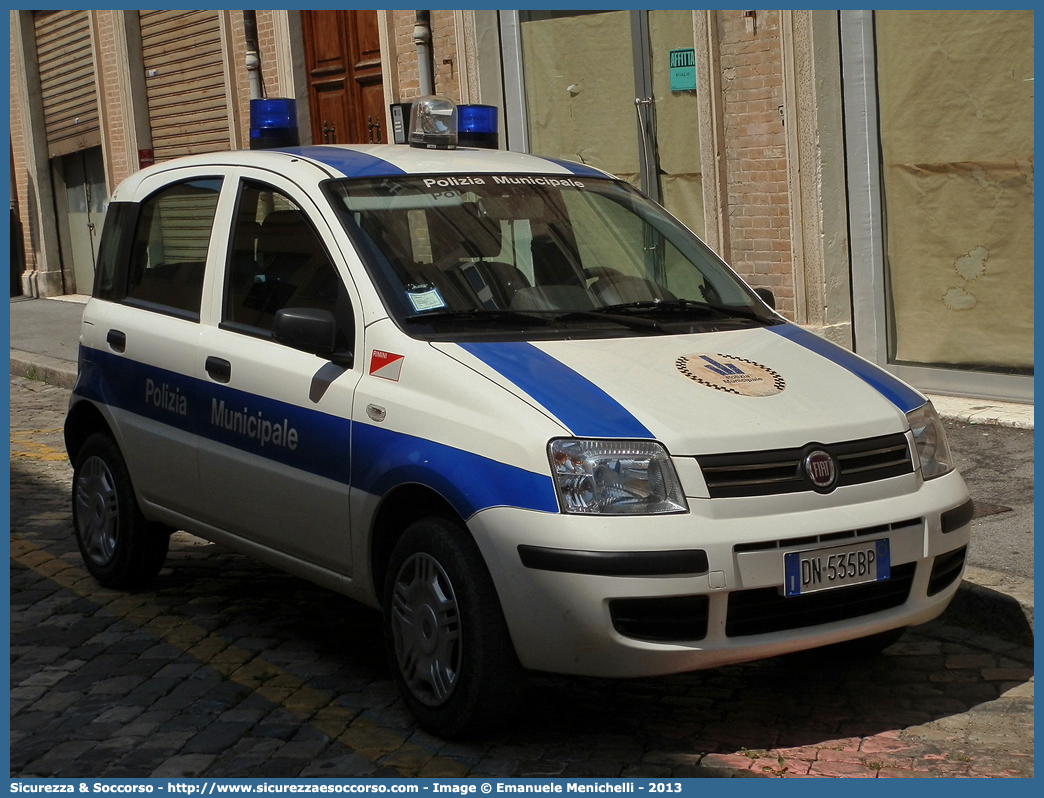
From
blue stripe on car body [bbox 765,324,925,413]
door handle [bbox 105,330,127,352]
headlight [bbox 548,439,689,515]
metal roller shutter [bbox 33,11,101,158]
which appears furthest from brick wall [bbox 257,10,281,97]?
headlight [bbox 548,439,689,515]

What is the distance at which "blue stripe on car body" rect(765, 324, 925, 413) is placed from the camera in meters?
4.52

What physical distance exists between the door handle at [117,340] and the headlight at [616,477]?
249 centimetres

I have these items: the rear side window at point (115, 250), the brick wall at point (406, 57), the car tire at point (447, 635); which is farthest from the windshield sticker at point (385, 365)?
the brick wall at point (406, 57)

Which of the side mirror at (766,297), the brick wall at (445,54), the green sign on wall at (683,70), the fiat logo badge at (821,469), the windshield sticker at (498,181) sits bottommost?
the fiat logo badge at (821,469)

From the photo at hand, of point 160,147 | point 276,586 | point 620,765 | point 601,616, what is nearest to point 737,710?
point 620,765

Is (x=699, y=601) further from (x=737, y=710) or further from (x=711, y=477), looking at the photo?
(x=737, y=710)

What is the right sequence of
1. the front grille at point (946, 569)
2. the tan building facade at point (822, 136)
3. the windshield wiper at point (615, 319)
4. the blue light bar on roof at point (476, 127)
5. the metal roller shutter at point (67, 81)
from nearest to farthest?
the front grille at point (946, 569) < the windshield wiper at point (615, 319) < the blue light bar on roof at point (476, 127) < the tan building facade at point (822, 136) < the metal roller shutter at point (67, 81)

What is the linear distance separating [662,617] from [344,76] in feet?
40.2

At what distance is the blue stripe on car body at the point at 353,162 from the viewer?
512 centimetres

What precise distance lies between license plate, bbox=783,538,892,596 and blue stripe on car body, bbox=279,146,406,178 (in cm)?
206

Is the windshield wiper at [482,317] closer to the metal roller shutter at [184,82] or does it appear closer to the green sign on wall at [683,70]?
the green sign on wall at [683,70]

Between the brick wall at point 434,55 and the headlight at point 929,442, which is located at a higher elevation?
the brick wall at point 434,55

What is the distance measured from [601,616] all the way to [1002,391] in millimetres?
5793

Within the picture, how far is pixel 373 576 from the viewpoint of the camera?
4586 millimetres
